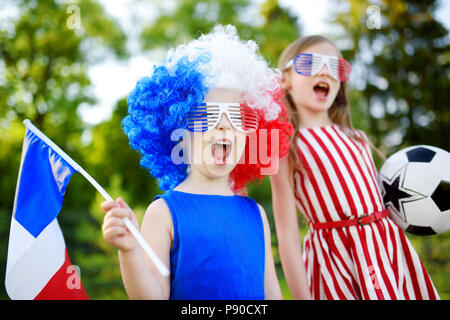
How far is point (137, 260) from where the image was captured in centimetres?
162

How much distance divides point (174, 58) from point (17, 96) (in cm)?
1259

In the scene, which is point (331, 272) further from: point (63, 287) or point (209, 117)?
point (63, 287)

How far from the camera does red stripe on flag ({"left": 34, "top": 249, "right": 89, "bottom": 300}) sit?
185 cm

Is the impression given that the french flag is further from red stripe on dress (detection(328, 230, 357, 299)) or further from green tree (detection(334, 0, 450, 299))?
green tree (detection(334, 0, 450, 299))

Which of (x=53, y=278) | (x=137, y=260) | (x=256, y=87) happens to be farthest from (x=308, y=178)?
(x=53, y=278)

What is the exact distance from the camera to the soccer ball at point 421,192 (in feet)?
8.29

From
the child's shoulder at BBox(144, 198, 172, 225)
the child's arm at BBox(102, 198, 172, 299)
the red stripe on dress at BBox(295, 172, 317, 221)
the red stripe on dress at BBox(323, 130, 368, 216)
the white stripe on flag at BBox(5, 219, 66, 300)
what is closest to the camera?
the child's arm at BBox(102, 198, 172, 299)

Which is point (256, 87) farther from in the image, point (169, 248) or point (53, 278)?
point (53, 278)

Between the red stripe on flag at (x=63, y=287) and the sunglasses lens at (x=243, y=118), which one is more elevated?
the sunglasses lens at (x=243, y=118)

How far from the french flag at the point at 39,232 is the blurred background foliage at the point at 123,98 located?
4.69 meters

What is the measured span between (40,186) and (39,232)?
0.21 meters

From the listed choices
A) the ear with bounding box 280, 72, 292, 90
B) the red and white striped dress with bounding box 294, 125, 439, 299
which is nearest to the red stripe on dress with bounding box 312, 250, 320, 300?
the red and white striped dress with bounding box 294, 125, 439, 299

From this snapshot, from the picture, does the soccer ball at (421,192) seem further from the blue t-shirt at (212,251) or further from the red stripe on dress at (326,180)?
the blue t-shirt at (212,251)

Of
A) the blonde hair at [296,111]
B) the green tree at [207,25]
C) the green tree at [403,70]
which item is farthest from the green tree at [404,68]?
the blonde hair at [296,111]
